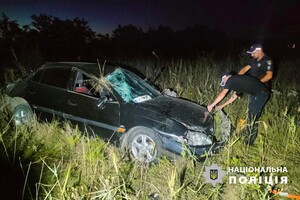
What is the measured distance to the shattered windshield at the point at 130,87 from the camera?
4.82m

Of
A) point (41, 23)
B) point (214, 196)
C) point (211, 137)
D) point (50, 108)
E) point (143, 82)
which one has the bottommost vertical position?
point (214, 196)

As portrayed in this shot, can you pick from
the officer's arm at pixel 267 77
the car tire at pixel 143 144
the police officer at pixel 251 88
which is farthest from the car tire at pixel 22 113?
the officer's arm at pixel 267 77

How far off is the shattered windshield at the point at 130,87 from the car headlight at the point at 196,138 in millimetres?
1091

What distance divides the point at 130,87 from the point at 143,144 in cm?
114

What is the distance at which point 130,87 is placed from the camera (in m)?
5.04

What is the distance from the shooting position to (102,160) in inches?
150

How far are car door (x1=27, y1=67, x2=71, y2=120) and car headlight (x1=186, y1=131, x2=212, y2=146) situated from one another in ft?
7.75

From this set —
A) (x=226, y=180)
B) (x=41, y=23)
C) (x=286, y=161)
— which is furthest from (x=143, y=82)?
(x=41, y=23)

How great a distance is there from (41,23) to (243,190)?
21.9 meters

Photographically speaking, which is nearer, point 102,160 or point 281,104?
point 102,160

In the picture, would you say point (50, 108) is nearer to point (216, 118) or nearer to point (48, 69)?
point (48, 69)

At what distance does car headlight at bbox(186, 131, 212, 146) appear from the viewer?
14.0 feet

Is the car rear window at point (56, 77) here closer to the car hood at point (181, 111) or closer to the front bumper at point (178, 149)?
the car hood at point (181, 111)

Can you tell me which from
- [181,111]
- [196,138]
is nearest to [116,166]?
[196,138]
